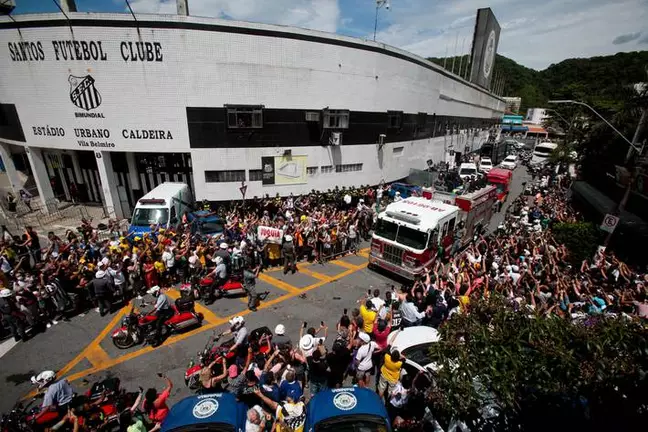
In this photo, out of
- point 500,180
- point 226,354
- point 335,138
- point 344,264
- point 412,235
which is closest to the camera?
point 226,354

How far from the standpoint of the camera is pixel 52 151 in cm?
2162

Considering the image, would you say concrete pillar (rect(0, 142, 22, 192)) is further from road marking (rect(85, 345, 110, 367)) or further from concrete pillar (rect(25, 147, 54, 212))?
road marking (rect(85, 345, 110, 367))

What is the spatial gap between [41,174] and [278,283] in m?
19.8

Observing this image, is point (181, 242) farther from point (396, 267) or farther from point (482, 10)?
point (482, 10)

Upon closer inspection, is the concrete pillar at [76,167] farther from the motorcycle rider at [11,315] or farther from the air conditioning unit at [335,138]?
the air conditioning unit at [335,138]

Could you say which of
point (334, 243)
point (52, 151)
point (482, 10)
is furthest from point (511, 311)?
point (482, 10)

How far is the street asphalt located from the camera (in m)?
7.71

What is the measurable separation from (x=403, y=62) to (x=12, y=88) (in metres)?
27.4

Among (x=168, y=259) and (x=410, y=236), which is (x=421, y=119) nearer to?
(x=410, y=236)

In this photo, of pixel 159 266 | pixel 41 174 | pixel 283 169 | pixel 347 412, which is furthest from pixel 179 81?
pixel 347 412

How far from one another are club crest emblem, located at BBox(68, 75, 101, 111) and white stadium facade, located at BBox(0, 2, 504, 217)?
0.06 meters

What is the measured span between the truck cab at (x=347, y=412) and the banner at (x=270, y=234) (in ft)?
27.3

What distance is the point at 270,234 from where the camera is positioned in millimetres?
13445

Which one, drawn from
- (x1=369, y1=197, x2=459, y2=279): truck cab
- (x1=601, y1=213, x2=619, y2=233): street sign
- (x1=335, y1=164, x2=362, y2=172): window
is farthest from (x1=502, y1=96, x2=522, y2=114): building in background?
(x1=369, y1=197, x2=459, y2=279): truck cab
